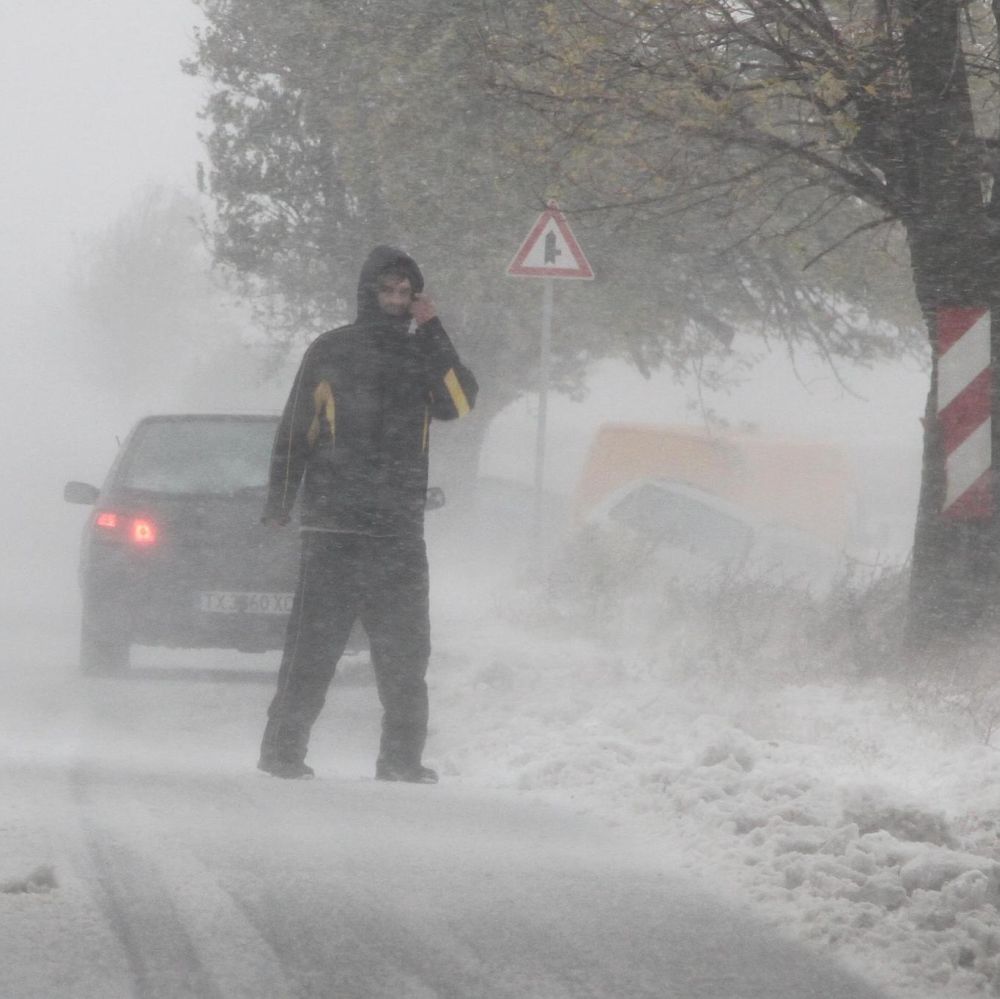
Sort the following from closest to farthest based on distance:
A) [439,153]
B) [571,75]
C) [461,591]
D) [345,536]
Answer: [345,536], [571,75], [439,153], [461,591]

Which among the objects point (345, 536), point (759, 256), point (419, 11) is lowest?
point (345, 536)

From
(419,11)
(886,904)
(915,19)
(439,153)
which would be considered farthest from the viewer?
(439,153)

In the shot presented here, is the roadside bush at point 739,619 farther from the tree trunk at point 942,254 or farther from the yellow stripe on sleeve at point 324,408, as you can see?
the yellow stripe on sleeve at point 324,408

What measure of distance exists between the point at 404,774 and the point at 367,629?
1.83 ft

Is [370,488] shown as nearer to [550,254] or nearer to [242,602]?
[242,602]

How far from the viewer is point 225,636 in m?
10.4

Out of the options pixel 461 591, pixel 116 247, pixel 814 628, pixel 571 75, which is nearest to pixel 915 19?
pixel 571 75

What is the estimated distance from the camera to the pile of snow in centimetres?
498

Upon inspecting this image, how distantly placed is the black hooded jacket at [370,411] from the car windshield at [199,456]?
3.62 metres

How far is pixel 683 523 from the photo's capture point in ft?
52.3

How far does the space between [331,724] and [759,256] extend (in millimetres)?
8442

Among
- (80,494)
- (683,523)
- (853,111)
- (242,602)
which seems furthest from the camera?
(683,523)

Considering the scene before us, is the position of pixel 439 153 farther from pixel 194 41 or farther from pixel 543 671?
pixel 194 41

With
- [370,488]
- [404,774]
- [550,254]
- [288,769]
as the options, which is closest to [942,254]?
[550,254]
